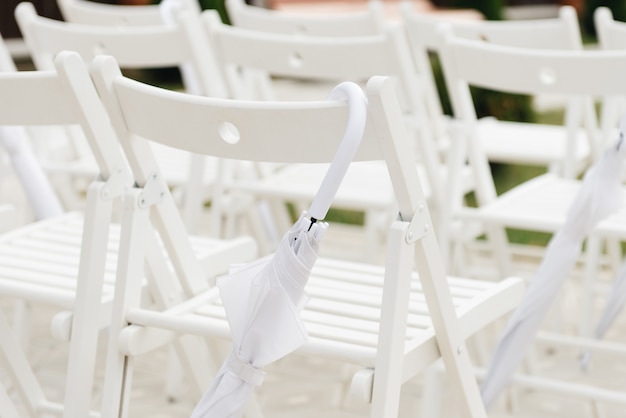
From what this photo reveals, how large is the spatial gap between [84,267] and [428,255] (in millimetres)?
678

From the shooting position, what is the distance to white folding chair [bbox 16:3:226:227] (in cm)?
320

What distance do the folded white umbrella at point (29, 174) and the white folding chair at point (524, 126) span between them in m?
1.13

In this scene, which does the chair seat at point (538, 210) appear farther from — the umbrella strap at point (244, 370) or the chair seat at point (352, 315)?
the umbrella strap at point (244, 370)

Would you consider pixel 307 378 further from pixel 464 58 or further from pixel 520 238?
pixel 520 238

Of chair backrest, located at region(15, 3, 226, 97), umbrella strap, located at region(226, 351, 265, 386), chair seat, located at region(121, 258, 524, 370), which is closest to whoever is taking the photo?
umbrella strap, located at region(226, 351, 265, 386)

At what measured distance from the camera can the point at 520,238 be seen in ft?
17.1

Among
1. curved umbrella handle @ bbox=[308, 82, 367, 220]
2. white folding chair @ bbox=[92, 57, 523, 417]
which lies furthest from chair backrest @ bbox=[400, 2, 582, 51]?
curved umbrella handle @ bbox=[308, 82, 367, 220]

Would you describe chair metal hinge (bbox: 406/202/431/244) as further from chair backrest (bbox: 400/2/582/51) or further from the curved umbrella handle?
chair backrest (bbox: 400/2/582/51)

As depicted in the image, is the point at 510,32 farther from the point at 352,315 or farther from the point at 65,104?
the point at 65,104

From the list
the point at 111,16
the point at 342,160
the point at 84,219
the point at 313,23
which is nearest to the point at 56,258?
the point at 84,219

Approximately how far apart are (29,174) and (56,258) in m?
0.52

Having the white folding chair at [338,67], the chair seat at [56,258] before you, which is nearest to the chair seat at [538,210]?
the white folding chair at [338,67]

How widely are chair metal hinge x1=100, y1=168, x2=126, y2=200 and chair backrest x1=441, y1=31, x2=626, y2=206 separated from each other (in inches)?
41.8

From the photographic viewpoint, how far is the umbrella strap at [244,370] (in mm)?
1852
